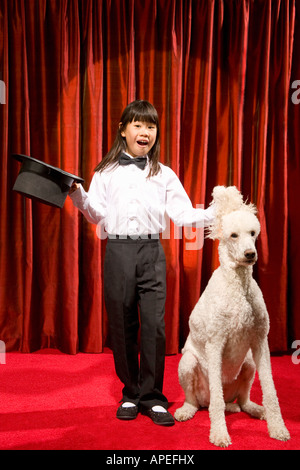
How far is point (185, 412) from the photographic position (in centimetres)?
188

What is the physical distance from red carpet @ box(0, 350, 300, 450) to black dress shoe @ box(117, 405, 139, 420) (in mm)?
30

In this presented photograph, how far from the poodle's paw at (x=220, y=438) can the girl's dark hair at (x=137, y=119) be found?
3.72ft

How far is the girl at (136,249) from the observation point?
1915mm

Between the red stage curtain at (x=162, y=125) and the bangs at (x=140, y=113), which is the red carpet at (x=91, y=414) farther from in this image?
the bangs at (x=140, y=113)

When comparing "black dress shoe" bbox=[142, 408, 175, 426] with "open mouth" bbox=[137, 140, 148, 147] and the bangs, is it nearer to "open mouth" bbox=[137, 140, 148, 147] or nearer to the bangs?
"open mouth" bbox=[137, 140, 148, 147]

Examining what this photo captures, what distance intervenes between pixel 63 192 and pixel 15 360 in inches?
60.3

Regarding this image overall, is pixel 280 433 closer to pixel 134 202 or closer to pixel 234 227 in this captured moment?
pixel 234 227

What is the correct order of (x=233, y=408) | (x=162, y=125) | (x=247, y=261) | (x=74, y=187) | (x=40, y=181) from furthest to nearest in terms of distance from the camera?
(x=162, y=125) → (x=233, y=408) → (x=74, y=187) → (x=40, y=181) → (x=247, y=261)

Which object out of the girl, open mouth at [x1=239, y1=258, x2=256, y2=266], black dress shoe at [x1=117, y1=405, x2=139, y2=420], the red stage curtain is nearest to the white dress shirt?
the girl

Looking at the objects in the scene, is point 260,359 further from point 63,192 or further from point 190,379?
point 63,192

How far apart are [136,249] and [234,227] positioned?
0.49m

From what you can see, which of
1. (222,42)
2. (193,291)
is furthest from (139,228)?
(222,42)

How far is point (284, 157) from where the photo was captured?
2.96 meters

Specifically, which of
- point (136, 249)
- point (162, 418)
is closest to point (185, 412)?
point (162, 418)
